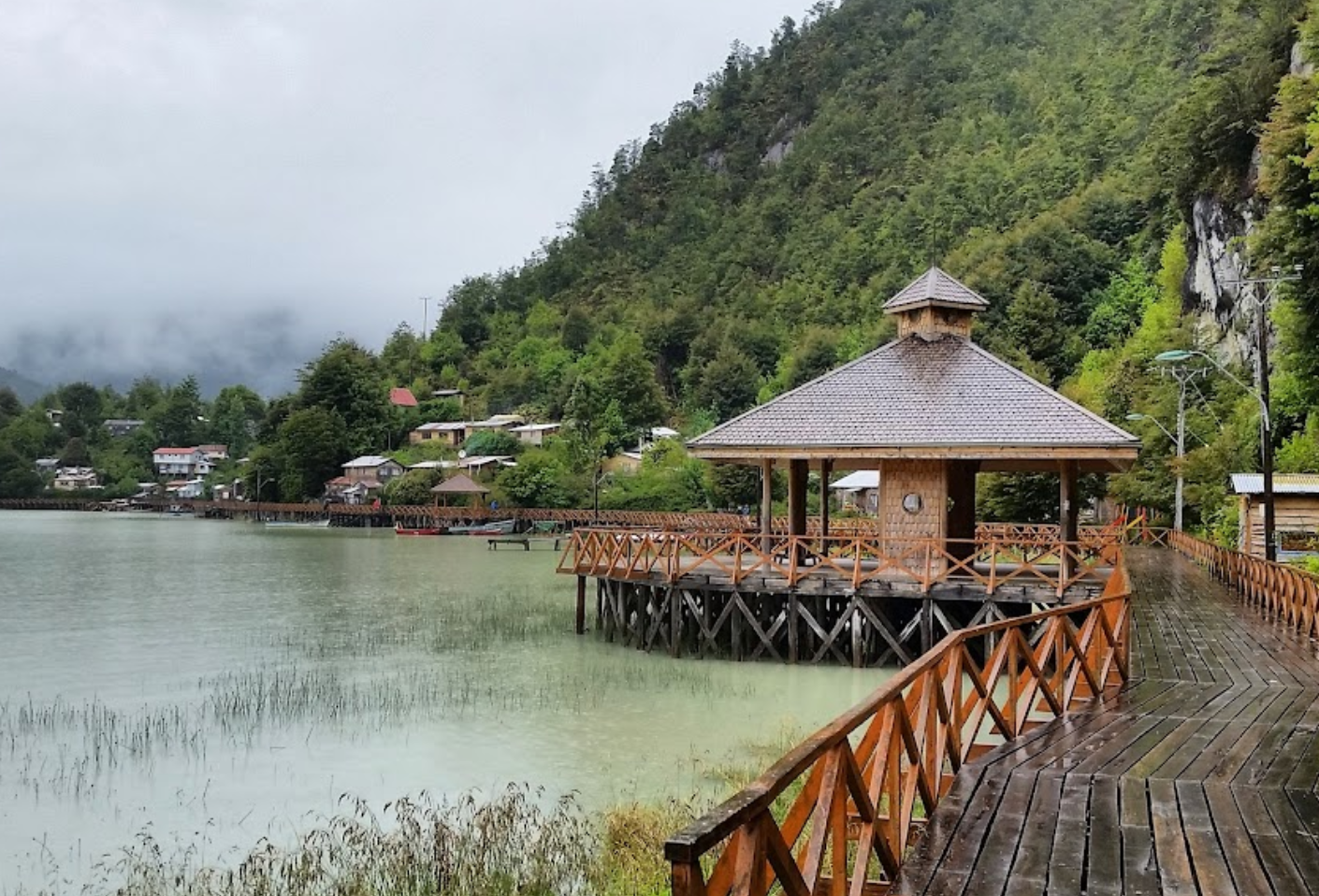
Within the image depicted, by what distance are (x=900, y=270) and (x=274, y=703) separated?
6681 centimetres

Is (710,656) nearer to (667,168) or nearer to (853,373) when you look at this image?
(853,373)

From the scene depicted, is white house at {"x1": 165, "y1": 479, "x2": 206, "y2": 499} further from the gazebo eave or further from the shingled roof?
the gazebo eave

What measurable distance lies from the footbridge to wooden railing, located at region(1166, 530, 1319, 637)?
3.29 meters

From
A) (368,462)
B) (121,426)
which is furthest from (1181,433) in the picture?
(121,426)

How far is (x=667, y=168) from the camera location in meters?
116

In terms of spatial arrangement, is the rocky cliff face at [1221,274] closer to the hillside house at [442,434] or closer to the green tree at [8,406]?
the hillside house at [442,434]

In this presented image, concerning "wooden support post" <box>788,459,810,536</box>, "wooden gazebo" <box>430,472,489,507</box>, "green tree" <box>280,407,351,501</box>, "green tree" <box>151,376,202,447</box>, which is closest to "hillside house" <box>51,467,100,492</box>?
"green tree" <box>151,376,202,447</box>

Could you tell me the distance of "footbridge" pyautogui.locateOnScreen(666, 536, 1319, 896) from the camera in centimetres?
420

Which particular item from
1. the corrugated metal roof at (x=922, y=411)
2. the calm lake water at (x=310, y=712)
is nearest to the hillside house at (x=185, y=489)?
the calm lake water at (x=310, y=712)

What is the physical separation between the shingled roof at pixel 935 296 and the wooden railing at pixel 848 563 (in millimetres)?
4686

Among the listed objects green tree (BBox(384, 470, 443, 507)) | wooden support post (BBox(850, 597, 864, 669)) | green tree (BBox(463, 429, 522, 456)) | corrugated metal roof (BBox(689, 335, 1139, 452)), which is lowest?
wooden support post (BBox(850, 597, 864, 669))

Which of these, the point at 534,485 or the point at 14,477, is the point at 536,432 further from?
the point at 14,477

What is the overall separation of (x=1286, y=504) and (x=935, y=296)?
29.0ft

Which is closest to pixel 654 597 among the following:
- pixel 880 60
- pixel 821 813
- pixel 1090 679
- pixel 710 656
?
pixel 710 656
